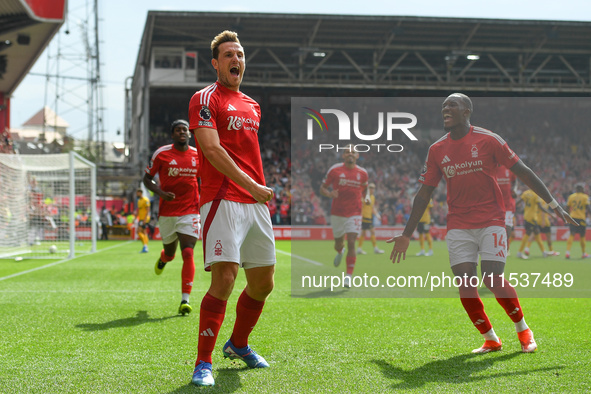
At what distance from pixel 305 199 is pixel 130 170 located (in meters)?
11.0

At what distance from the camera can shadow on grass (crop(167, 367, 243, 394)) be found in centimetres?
374

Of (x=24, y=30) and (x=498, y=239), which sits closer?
(x=498, y=239)

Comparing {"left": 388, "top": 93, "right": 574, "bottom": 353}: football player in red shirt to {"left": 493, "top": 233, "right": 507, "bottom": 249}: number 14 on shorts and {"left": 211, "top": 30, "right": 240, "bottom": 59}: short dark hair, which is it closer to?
{"left": 493, "top": 233, "right": 507, "bottom": 249}: number 14 on shorts

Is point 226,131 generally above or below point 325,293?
above

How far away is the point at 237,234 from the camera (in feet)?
13.0

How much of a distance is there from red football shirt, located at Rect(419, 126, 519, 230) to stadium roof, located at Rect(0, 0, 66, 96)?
60.6ft

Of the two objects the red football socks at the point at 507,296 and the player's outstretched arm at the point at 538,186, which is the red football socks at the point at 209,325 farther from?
the player's outstretched arm at the point at 538,186

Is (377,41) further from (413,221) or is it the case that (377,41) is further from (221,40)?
(221,40)

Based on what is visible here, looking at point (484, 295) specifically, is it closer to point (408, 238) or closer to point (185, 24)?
point (408, 238)

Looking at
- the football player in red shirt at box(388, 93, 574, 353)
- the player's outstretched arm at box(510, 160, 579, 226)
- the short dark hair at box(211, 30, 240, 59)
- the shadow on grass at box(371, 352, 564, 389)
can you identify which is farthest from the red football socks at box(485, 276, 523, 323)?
the short dark hair at box(211, 30, 240, 59)

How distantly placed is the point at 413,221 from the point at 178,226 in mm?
3174

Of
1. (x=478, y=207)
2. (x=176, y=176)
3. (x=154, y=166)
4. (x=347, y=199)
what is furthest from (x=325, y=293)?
(x=478, y=207)

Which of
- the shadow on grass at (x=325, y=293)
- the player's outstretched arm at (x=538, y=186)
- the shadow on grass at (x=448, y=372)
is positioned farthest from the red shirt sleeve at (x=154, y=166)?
the player's outstretched arm at (x=538, y=186)

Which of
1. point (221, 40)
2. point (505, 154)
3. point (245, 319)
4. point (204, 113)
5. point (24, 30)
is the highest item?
point (24, 30)
